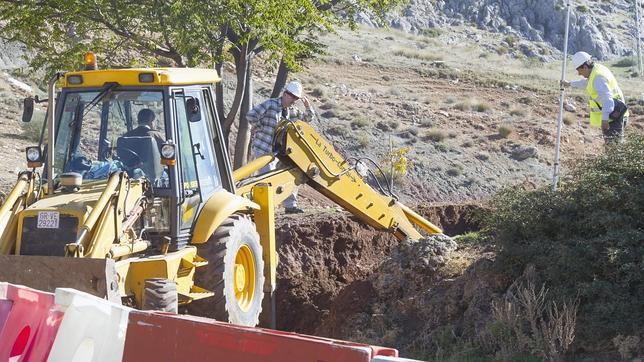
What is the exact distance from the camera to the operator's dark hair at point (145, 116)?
30.1ft

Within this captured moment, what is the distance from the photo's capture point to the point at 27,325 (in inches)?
271

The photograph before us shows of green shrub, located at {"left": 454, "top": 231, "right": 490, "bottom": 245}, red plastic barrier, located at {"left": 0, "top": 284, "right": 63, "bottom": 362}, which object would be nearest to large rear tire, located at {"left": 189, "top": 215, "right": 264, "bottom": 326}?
red plastic barrier, located at {"left": 0, "top": 284, "right": 63, "bottom": 362}

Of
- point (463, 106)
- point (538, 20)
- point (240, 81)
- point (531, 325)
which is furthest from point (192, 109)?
point (538, 20)

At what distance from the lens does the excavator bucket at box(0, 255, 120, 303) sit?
25.0 ft

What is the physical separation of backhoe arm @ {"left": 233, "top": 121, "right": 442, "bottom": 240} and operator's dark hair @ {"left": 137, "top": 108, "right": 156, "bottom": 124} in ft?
6.26

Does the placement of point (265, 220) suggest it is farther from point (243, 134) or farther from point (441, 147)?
point (441, 147)

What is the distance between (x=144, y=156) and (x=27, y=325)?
2.52 meters

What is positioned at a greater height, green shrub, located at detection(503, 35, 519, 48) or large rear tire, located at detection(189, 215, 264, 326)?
green shrub, located at detection(503, 35, 519, 48)

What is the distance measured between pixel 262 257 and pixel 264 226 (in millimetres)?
403

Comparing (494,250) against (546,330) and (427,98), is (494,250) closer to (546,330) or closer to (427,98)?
(546,330)

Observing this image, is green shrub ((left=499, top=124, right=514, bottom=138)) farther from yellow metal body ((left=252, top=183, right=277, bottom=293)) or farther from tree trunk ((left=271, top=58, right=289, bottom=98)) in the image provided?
yellow metal body ((left=252, top=183, right=277, bottom=293))

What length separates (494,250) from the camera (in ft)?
36.2

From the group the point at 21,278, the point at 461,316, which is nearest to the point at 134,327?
the point at 21,278

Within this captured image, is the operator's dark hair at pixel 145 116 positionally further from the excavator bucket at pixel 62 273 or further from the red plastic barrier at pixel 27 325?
the red plastic barrier at pixel 27 325
